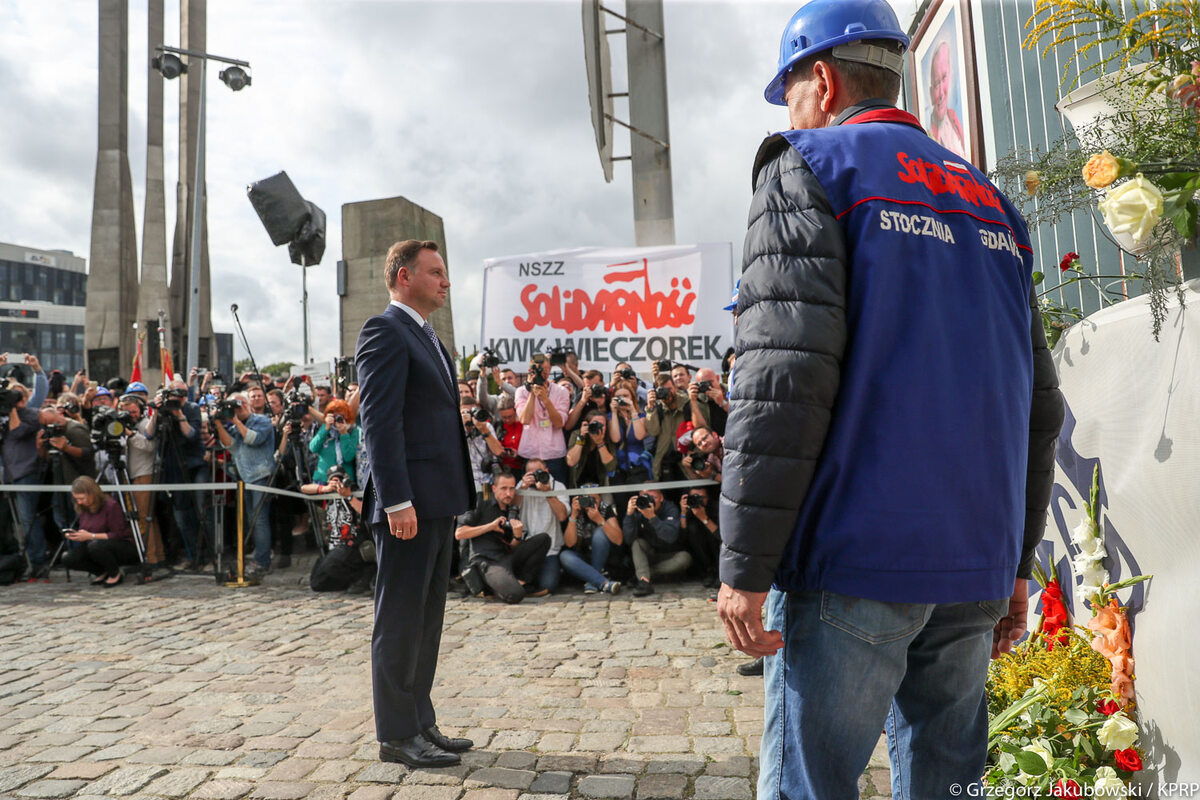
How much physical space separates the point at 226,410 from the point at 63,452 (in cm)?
179

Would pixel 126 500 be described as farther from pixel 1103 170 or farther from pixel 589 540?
pixel 1103 170

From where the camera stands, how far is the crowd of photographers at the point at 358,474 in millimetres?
7465

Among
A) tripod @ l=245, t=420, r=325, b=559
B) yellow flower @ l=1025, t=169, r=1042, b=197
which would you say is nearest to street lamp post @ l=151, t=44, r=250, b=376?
tripod @ l=245, t=420, r=325, b=559

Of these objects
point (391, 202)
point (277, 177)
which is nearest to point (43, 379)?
point (277, 177)

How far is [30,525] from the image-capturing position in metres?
8.72

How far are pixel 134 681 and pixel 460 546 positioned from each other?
332 cm

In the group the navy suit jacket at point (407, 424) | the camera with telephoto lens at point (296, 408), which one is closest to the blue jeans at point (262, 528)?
the camera with telephoto lens at point (296, 408)

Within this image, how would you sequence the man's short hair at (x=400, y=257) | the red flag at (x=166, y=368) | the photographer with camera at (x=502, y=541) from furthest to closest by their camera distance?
1. the red flag at (x=166, y=368)
2. the photographer with camera at (x=502, y=541)
3. the man's short hair at (x=400, y=257)

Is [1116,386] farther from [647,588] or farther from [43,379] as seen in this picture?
[43,379]

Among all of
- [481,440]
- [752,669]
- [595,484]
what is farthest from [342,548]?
[752,669]

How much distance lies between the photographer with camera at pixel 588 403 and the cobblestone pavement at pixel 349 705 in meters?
1.90

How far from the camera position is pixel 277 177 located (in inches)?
438

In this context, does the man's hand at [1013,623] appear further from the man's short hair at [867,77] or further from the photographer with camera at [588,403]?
the photographer with camera at [588,403]

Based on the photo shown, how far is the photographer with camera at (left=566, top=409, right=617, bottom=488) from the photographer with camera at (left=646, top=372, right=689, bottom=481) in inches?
15.4
